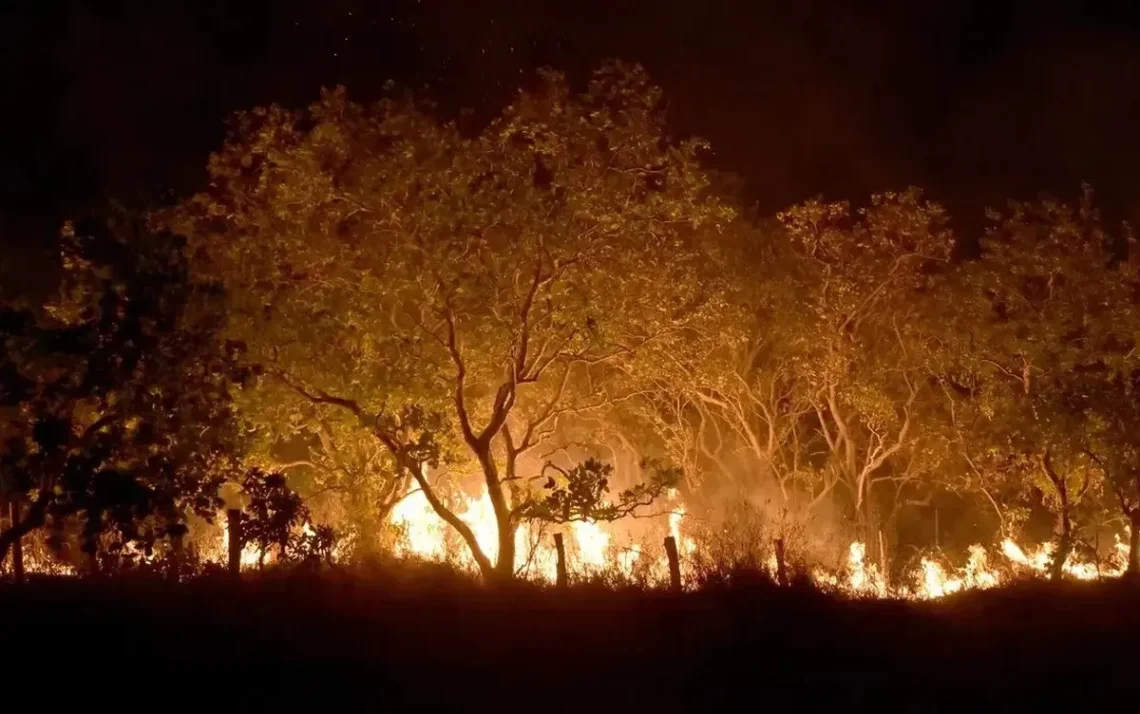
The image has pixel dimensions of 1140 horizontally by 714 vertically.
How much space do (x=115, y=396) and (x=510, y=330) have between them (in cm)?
633

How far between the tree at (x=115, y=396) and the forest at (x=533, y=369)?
36mm

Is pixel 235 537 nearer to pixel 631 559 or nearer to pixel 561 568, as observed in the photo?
pixel 561 568

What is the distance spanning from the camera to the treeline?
38.5 feet

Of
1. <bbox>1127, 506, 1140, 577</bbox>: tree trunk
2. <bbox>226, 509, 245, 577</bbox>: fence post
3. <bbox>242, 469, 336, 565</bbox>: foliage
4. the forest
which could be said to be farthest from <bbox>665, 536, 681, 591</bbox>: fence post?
<bbox>1127, 506, 1140, 577</bbox>: tree trunk

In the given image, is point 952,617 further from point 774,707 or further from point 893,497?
point 893,497

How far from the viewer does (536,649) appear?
9719 mm

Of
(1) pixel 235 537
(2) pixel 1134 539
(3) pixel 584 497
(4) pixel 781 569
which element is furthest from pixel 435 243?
(2) pixel 1134 539

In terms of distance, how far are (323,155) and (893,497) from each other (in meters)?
19.3

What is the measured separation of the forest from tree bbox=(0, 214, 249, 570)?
0.12 feet

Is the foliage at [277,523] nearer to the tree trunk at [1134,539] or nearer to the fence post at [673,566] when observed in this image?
the fence post at [673,566]

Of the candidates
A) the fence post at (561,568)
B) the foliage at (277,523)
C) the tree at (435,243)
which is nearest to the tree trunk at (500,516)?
the tree at (435,243)

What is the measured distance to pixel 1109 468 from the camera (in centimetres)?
1772

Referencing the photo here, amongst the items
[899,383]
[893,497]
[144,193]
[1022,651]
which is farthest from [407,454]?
[893,497]

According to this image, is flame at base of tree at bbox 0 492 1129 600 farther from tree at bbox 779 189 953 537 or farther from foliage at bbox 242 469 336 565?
tree at bbox 779 189 953 537
